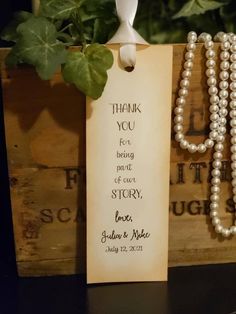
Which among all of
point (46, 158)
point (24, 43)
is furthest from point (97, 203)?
point (24, 43)

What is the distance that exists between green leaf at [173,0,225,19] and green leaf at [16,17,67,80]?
16 cm

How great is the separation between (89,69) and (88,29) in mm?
89

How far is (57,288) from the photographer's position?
62 cm

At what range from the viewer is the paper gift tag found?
1.91 ft

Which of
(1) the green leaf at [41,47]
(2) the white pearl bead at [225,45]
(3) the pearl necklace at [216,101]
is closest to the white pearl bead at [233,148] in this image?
(3) the pearl necklace at [216,101]

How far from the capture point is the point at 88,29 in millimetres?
621

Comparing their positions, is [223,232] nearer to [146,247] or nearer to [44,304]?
[146,247]

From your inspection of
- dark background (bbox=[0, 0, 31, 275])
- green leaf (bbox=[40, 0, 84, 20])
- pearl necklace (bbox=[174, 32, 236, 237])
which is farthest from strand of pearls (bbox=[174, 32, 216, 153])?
dark background (bbox=[0, 0, 31, 275])

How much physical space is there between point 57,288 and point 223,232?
0.19m

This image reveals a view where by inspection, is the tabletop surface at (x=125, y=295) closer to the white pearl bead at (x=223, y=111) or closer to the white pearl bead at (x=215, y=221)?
the white pearl bead at (x=215, y=221)

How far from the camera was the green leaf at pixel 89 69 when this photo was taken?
0.55 m

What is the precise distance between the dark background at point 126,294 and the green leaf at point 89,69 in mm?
210

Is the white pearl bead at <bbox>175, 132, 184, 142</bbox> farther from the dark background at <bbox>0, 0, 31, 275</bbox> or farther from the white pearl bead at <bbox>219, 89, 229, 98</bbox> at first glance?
the dark background at <bbox>0, 0, 31, 275</bbox>

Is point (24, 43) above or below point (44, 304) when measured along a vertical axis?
above
